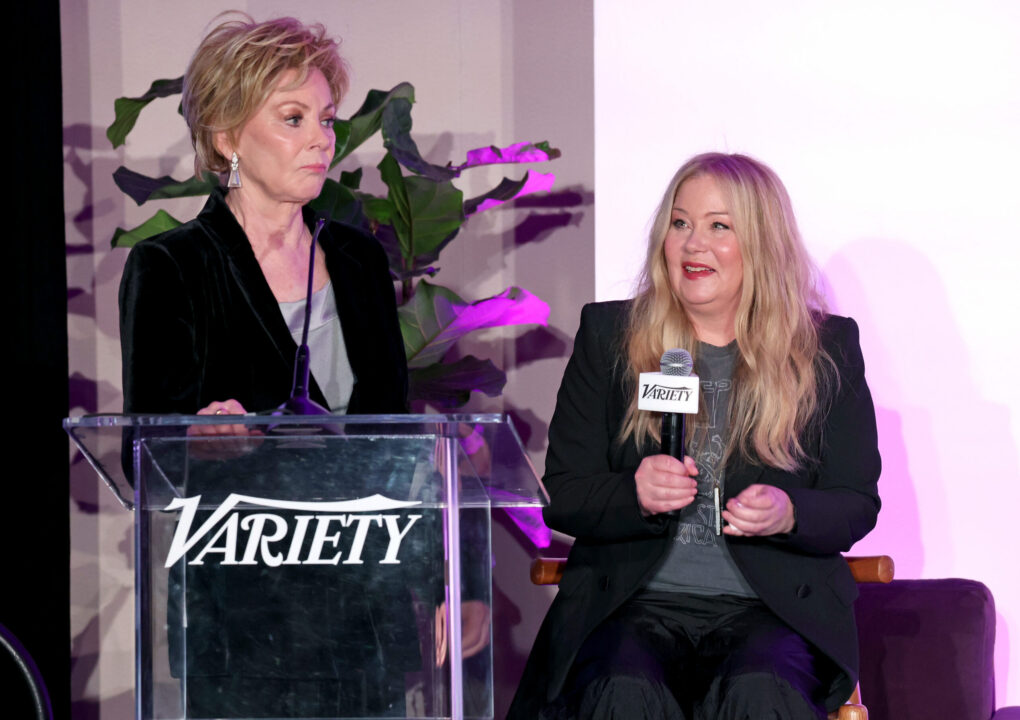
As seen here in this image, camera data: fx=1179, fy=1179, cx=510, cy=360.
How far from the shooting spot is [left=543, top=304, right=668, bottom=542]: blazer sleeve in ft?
7.55

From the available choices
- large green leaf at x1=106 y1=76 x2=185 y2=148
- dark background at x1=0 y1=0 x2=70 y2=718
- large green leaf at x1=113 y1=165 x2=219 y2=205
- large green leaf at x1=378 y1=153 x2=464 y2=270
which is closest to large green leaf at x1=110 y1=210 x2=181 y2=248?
large green leaf at x1=113 y1=165 x2=219 y2=205

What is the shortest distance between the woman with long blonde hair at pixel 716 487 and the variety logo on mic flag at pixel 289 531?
1.95 feet

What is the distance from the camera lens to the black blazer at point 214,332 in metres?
2.21

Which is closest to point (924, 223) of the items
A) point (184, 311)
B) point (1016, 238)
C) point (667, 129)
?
point (1016, 238)

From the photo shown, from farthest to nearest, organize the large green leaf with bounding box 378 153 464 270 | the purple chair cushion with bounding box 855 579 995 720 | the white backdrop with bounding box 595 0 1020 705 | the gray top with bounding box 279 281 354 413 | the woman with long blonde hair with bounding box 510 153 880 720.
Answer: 1. the white backdrop with bounding box 595 0 1020 705
2. the large green leaf with bounding box 378 153 464 270
3. the purple chair cushion with bounding box 855 579 995 720
4. the gray top with bounding box 279 281 354 413
5. the woman with long blonde hair with bounding box 510 153 880 720

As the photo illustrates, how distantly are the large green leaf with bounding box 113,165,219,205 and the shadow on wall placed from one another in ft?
5.93

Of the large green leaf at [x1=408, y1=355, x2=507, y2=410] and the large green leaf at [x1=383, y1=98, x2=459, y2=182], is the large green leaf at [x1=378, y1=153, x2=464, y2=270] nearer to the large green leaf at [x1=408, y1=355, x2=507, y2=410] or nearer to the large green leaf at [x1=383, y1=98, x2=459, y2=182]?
the large green leaf at [x1=383, y1=98, x2=459, y2=182]

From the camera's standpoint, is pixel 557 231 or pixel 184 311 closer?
pixel 184 311

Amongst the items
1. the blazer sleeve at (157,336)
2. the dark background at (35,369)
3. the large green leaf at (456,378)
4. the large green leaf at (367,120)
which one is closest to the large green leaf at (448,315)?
the large green leaf at (456,378)

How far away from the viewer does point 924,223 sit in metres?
3.43

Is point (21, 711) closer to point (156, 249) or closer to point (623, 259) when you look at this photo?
point (156, 249)

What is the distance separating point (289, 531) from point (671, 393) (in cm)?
67

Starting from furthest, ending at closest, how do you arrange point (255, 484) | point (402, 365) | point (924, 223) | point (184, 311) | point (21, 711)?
point (924, 223) < point (21, 711) < point (402, 365) < point (184, 311) < point (255, 484)

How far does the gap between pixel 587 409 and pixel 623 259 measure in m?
1.17
